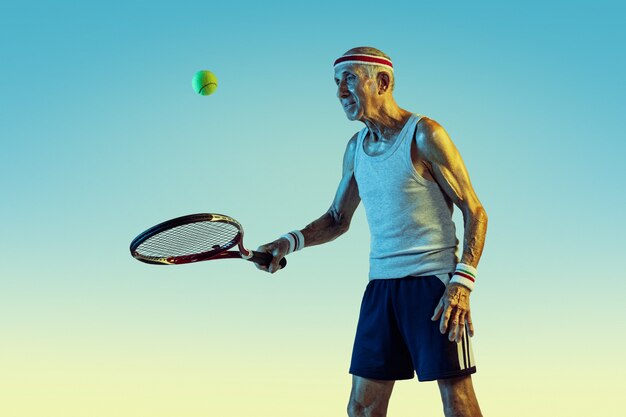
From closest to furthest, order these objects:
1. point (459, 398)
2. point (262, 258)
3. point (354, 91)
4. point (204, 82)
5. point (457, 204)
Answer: point (459, 398) < point (457, 204) < point (354, 91) < point (262, 258) < point (204, 82)

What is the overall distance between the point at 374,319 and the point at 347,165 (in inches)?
29.0

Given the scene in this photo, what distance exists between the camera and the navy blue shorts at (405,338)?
3.44m

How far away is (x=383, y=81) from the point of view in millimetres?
3828

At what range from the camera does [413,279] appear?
144 inches

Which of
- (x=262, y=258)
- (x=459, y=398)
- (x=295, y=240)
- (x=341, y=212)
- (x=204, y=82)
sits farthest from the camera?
(x=204, y=82)

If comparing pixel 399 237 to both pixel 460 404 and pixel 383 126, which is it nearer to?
pixel 383 126

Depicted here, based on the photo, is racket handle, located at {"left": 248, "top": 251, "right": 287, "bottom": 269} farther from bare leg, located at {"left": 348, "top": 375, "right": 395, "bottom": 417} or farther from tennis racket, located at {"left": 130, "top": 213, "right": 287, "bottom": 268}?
bare leg, located at {"left": 348, "top": 375, "right": 395, "bottom": 417}

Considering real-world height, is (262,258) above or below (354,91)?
below

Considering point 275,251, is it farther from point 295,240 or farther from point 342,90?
point 342,90

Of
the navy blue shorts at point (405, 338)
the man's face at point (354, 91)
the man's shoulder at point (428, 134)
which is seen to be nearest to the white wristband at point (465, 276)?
the navy blue shorts at point (405, 338)

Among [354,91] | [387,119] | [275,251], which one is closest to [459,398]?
[275,251]

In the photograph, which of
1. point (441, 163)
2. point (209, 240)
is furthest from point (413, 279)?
point (209, 240)

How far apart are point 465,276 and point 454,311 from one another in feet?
0.46

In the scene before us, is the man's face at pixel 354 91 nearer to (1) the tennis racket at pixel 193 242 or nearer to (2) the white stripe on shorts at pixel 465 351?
(1) the tennis racket at pixel 193 242
